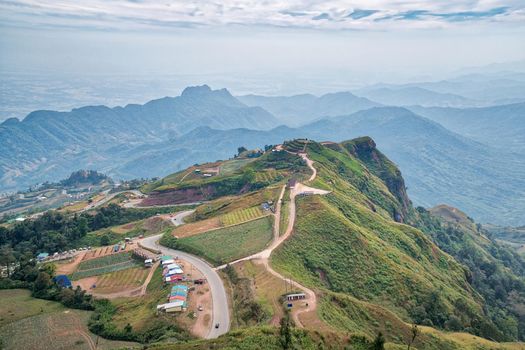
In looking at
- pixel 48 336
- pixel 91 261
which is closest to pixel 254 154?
pixel 91 261

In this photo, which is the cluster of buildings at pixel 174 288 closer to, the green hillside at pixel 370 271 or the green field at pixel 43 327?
the green field at pixel 43 327

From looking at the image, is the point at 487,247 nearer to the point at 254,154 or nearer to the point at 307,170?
the point at 307,170

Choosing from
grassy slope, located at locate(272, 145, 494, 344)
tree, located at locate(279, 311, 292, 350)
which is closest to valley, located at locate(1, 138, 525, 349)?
grassy slope, located at locate(272, 145, 494, 344)

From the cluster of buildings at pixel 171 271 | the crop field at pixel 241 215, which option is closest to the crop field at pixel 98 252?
the cluster of buildings at pixel 171 271

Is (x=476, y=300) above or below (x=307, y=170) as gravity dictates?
below

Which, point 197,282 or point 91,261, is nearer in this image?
point 197,282

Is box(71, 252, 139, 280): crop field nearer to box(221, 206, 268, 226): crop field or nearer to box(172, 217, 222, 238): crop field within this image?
box(172, 217, 222, 238): crop field
